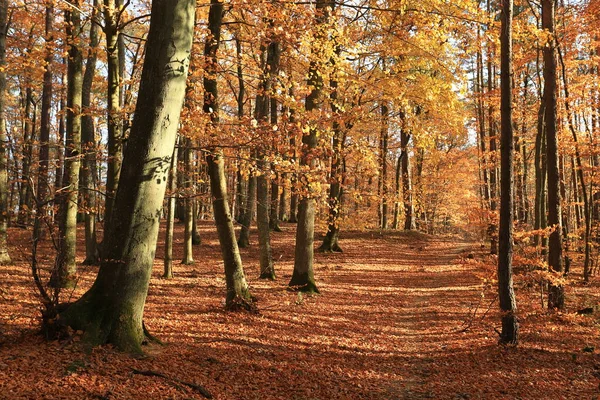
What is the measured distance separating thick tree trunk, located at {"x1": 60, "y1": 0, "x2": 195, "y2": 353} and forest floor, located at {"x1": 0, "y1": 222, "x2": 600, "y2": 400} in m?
0.31

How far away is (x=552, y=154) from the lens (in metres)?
10.1

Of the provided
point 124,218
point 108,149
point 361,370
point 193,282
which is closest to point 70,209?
point 108,149

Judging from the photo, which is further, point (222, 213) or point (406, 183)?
point (406, 183)

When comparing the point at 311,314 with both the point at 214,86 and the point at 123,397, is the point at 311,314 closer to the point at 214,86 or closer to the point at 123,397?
the point at 214,86

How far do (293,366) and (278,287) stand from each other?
19.0 ft

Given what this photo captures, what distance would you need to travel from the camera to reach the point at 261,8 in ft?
28.3

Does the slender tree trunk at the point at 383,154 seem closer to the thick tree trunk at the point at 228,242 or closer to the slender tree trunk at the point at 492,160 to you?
the slender tree trunk at the point at 492,160

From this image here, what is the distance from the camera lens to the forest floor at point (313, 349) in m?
4.69

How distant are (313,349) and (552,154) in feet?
22.5

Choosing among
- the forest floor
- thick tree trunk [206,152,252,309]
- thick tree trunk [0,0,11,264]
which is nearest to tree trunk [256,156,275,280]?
the forest floor

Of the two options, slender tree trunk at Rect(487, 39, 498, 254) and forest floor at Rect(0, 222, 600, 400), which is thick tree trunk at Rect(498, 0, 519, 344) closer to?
forest floor at Rect(0, 222, 600, 400)

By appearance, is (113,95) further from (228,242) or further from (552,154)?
(552,154)

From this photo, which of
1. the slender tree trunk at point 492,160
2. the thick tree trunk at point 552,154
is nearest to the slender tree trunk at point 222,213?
the thick tree trunk at point 552,154

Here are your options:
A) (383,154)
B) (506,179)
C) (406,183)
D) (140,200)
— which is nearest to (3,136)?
(140,200)
